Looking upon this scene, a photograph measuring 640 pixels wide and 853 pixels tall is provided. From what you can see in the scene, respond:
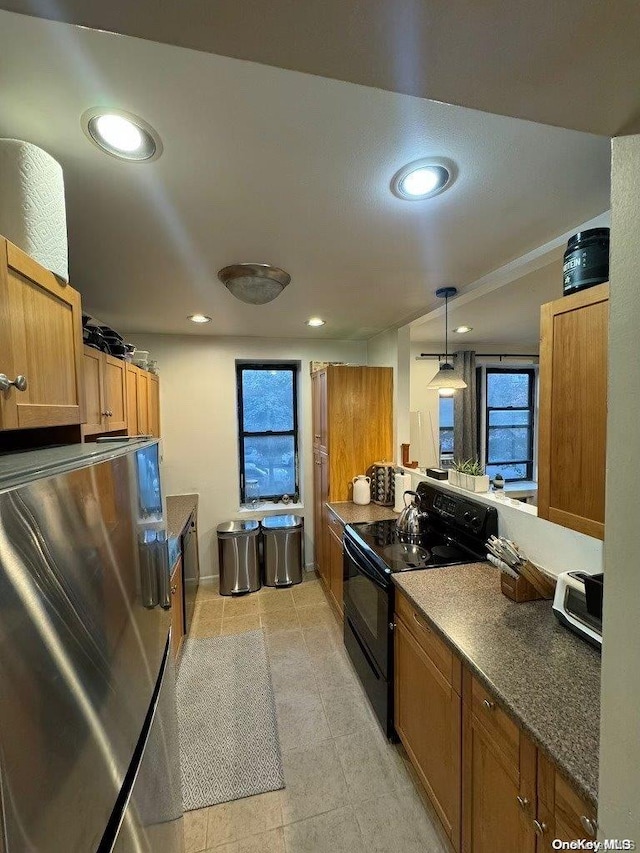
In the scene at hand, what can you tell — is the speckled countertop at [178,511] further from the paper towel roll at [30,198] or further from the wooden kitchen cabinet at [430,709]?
the paper towel roll at [30,198]

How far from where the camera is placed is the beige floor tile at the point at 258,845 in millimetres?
1377

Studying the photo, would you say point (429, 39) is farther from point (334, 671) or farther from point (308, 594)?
point (308, 594)

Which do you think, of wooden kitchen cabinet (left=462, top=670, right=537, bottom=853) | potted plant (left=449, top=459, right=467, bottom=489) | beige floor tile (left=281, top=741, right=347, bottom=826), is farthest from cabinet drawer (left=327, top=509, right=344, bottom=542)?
wooden kitchen cabinet (left=462, top=670, right=537, bottom=853)

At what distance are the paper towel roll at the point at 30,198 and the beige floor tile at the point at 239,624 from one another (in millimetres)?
2778

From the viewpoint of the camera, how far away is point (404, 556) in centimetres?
192

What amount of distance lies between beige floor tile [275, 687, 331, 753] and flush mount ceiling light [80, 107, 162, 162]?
2615 mm

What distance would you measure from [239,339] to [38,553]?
3141 millimetres

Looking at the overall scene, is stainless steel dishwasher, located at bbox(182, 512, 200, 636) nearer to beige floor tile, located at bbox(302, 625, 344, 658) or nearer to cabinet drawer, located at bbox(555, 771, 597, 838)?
beige floor tile, located at bbox(302, 625, 344, 658)

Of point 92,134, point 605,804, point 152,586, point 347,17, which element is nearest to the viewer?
point 347,17

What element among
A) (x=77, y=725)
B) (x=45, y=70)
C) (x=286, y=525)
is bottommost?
(x=286, y=525)

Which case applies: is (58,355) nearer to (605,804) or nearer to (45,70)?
(45,70)

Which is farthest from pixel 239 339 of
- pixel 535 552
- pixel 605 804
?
pixel 605 804

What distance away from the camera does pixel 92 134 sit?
0.91 metres

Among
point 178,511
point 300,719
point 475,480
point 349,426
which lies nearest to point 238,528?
point 178,511
